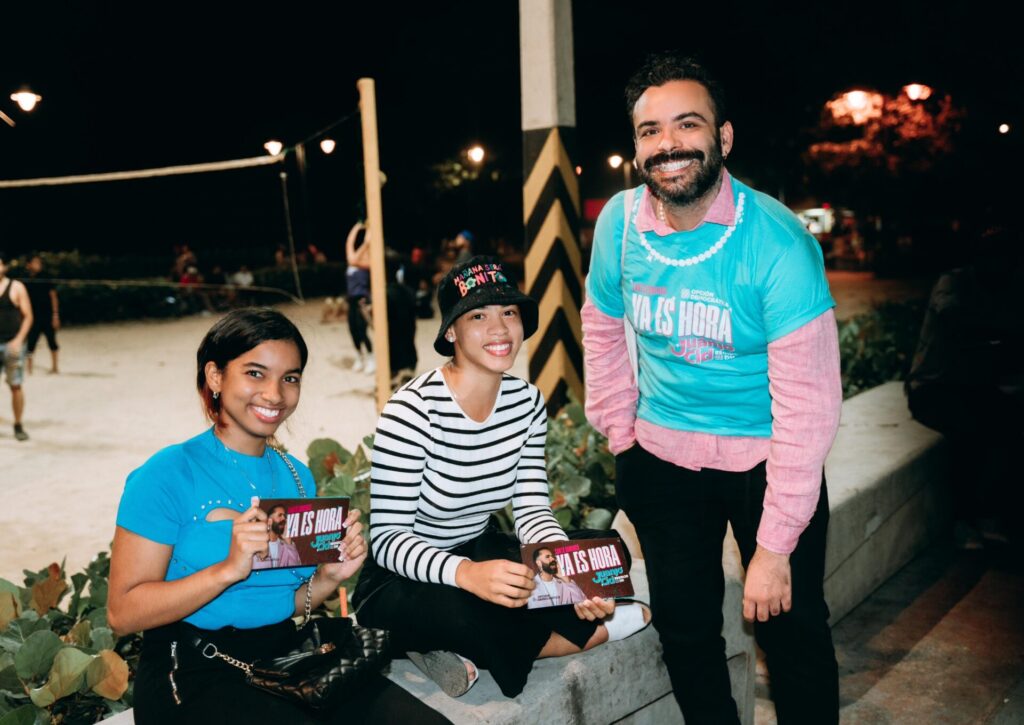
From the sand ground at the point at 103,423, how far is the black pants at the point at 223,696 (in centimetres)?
77

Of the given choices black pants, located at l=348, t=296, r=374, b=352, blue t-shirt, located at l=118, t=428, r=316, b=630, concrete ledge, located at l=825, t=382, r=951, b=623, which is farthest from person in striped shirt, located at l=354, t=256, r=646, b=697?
black pants, located at l=348, t=296, r=374, b=352

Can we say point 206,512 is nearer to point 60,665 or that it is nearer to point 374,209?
point 60,665

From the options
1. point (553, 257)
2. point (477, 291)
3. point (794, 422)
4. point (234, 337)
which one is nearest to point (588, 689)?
point (794, 422)

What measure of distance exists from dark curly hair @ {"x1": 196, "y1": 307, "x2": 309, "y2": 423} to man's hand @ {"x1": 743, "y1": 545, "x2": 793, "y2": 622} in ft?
Result: 4.09

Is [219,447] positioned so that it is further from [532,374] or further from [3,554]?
[3,554]

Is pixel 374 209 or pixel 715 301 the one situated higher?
pixel 374 209

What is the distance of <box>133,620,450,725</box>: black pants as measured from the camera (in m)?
1.94

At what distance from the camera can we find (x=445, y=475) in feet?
8.20

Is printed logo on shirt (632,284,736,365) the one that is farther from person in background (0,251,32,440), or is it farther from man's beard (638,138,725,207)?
person in background (0,251,32,440)

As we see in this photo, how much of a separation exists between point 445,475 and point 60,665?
1.08 meters

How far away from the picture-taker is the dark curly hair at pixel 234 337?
2203 millimetres

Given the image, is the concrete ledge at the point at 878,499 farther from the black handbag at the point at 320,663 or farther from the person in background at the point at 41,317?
the person in background at the point at 41,317

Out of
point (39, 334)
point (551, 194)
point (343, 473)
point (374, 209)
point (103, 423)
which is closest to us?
point (343, 473)

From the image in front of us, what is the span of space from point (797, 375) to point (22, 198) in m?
22.9
